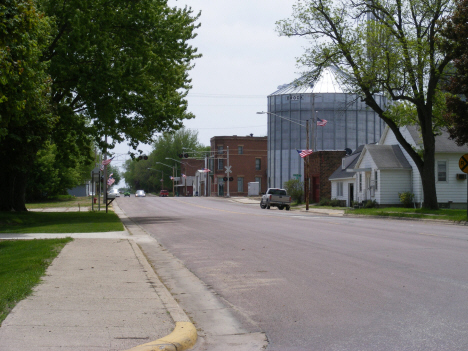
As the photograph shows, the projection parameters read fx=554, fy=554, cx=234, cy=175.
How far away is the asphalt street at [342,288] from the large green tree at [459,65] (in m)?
14.6

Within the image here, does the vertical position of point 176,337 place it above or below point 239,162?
below

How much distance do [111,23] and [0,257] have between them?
55.6 feet

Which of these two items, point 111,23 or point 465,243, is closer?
point 465,243

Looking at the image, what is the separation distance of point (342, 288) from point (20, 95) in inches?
375

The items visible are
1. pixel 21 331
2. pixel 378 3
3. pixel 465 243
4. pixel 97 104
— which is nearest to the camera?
pixel 21 331

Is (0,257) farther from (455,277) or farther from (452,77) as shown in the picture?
(452,77)

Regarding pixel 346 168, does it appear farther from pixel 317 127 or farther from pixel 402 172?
pixel 317 127

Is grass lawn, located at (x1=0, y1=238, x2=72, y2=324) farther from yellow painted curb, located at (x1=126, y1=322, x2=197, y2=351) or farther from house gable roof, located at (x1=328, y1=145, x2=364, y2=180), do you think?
house gable roof, located at (x1=328, y1=145, x2=364, y2=180)

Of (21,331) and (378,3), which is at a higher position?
(378,3)

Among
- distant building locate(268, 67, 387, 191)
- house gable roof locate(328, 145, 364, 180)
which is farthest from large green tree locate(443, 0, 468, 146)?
distant building locate(268, 67, 387, 191)

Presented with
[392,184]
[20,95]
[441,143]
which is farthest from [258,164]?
[20,95]

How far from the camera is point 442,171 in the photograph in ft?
134

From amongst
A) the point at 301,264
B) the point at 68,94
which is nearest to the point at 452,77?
the point at 68,94

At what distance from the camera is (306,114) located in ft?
225
